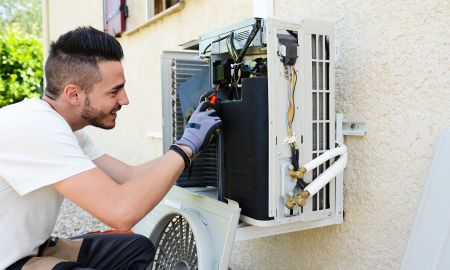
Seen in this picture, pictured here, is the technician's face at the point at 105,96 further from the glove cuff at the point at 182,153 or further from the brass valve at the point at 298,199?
the brass valve at the point at 298,199

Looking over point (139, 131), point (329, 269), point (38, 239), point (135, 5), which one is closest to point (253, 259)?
point (329, 269)

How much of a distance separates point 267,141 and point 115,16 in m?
4.22

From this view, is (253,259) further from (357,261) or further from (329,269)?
(357,261)

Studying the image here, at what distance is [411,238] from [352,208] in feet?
1.90

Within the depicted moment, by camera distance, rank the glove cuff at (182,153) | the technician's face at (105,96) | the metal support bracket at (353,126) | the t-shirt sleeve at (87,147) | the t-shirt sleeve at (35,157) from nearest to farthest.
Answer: the t-shirt sleeve at (35,157) → the glove cuff at (182,153) → the technician's face at (105,96) → the metal support bracket at (353,126) → the t-shirt sleeve at (87,147)

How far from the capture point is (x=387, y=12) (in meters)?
1.79

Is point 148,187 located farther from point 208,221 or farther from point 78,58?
point 78,58

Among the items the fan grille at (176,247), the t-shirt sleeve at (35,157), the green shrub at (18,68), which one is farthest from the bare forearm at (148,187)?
the green shrub at (18,68)

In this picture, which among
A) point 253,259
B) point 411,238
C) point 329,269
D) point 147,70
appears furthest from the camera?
point 147,70

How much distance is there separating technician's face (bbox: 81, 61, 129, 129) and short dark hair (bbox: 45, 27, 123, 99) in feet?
0.08

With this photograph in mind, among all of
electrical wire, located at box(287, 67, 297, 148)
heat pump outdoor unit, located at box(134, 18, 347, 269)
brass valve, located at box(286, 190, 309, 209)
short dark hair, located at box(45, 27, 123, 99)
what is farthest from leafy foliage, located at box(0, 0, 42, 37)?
brass valve, located at box(286, 190, 309, 209)

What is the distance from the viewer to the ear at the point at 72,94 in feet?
5.83

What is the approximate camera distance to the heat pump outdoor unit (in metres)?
1.61

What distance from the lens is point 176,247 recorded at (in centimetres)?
207
